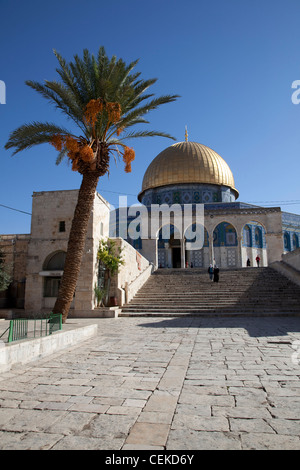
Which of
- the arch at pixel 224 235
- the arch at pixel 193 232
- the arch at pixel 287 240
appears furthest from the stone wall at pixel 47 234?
the arch at pixel 287 240

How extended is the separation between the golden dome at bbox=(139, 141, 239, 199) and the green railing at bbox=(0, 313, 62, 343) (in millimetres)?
23877

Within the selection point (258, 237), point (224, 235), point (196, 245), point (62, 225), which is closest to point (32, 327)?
point (62, 225)

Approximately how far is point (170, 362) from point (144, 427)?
2.48 meters

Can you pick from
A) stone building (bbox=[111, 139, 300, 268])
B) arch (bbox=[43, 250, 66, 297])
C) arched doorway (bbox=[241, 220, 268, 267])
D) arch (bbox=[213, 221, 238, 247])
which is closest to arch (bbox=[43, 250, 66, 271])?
arch (bbox=[43, 250, 66, 297])

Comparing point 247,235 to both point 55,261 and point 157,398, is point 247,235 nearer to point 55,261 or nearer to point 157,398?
point 55,261

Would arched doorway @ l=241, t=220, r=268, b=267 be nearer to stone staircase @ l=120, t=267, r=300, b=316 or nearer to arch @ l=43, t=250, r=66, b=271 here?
stone staircase @ l=120, t=267, r=300, b=316

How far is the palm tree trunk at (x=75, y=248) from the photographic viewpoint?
916 cm

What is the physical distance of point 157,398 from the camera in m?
3.57

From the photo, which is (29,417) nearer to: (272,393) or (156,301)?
(272,393)

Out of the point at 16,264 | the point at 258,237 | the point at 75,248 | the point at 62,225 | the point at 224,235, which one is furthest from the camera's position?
the point at 258,237

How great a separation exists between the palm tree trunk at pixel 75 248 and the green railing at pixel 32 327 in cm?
196

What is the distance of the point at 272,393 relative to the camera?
3664mm

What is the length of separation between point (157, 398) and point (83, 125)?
8.24m

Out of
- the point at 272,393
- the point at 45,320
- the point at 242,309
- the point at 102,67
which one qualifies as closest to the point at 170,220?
the point at 242,309
